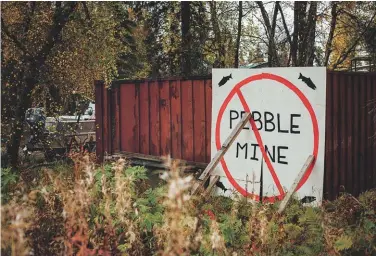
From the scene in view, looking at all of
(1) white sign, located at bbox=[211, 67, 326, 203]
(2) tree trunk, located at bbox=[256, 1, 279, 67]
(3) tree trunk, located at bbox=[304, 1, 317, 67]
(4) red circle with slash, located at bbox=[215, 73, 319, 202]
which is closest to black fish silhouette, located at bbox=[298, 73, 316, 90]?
(1) white sign, located at bbox=[211, 67, 326, 203]

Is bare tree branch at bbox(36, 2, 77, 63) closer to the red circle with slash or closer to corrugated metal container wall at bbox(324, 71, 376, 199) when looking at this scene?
the red circle with slash

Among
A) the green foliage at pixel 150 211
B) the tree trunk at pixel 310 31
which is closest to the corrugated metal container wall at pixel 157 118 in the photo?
the green foliage at pixel 150 211

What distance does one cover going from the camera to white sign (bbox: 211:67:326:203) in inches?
232

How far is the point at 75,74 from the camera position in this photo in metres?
10.6

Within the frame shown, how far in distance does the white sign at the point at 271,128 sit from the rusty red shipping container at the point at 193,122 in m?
0.93

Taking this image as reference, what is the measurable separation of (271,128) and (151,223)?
2.72m

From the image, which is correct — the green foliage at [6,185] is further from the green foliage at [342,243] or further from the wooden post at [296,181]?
the wooden post at [296,181]

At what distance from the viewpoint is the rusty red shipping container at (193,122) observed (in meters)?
6.93

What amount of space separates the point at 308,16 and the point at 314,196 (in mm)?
9852

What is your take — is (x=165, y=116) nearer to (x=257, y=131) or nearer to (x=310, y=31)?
(x=257, y=131)

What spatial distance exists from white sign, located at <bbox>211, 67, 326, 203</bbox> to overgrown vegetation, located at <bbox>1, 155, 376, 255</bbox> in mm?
466

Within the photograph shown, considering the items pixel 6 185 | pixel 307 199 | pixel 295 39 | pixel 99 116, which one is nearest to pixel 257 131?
pixel 307 199

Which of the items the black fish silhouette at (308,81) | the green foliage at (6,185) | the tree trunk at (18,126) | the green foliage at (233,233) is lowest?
the green foliage at (233,233)

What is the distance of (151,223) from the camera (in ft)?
14.0
